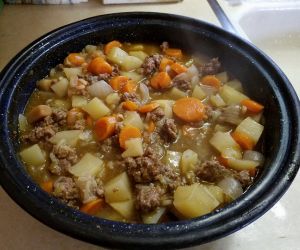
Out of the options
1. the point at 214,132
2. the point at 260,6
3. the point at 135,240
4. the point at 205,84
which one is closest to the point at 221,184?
the point at 214,132

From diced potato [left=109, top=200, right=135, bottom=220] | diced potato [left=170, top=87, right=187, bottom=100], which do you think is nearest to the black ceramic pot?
diced potato [left=109, top=200, right=135, bottom=220]

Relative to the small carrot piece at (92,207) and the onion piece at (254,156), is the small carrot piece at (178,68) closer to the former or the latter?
the onion piece at (254,156)

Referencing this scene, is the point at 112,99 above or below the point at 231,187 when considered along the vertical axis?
above

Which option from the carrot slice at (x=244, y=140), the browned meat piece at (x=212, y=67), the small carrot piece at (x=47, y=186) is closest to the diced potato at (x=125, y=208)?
the small carrot piece at (x=47, y=186)

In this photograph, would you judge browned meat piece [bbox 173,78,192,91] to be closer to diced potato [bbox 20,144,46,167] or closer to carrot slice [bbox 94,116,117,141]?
carrot slice [bbox 94,116,117,141]

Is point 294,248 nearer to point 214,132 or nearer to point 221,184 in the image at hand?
point 221,184

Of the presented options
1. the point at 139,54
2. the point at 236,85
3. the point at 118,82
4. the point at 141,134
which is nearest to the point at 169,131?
the point at 141,134

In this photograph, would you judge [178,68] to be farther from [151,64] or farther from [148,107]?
[148,107]
